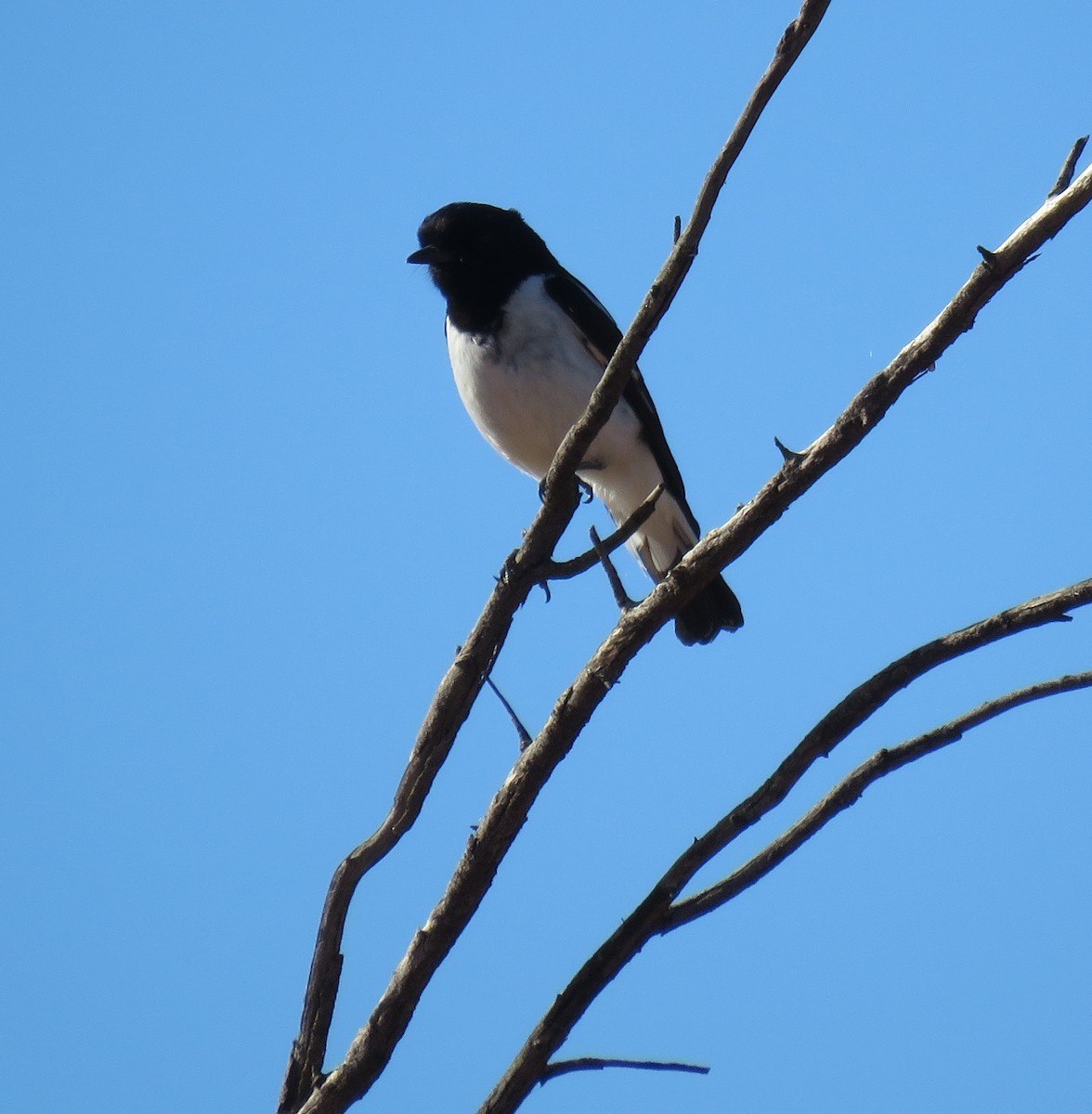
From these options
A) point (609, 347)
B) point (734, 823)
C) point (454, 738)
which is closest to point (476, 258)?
point (609, 347)

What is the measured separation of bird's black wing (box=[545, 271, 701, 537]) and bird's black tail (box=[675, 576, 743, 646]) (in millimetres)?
549

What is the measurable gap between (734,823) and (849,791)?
0.28 metres

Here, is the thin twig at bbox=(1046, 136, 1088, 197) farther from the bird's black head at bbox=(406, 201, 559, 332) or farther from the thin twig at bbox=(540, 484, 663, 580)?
the bird's black head at bbox=(406, 201, 559, 332)

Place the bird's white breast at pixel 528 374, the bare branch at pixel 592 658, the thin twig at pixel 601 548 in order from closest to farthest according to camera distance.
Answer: the bare branch at pixel 592 658 → the thin twig at pixel 601 548 → the bird's white breast at pixel 528 374

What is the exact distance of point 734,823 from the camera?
3.15 metres

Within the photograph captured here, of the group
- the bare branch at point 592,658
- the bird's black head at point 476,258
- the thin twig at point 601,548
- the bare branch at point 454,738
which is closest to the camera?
the bare branch at point 592,658

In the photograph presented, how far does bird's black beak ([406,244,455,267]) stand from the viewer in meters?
6.13

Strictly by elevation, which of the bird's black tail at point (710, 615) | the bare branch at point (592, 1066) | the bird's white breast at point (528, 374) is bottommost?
the bare branch at point (592, 1066)

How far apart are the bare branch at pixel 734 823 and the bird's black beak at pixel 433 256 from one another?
11.2 ft

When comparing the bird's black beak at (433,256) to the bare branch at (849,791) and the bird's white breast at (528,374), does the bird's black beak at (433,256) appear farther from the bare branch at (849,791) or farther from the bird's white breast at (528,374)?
the bare branch at (849,791)

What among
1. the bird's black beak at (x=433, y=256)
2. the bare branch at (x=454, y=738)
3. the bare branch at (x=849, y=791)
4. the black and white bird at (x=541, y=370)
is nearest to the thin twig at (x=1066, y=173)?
the bare branch at (x=454, y=738)

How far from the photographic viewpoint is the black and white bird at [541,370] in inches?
226

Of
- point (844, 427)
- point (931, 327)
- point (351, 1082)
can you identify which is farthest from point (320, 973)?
point (931, 327)

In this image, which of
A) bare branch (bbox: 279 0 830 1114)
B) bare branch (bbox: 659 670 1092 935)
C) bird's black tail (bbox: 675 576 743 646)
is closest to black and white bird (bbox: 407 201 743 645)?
bird's black tail (bbox: 675 576 743 646)
